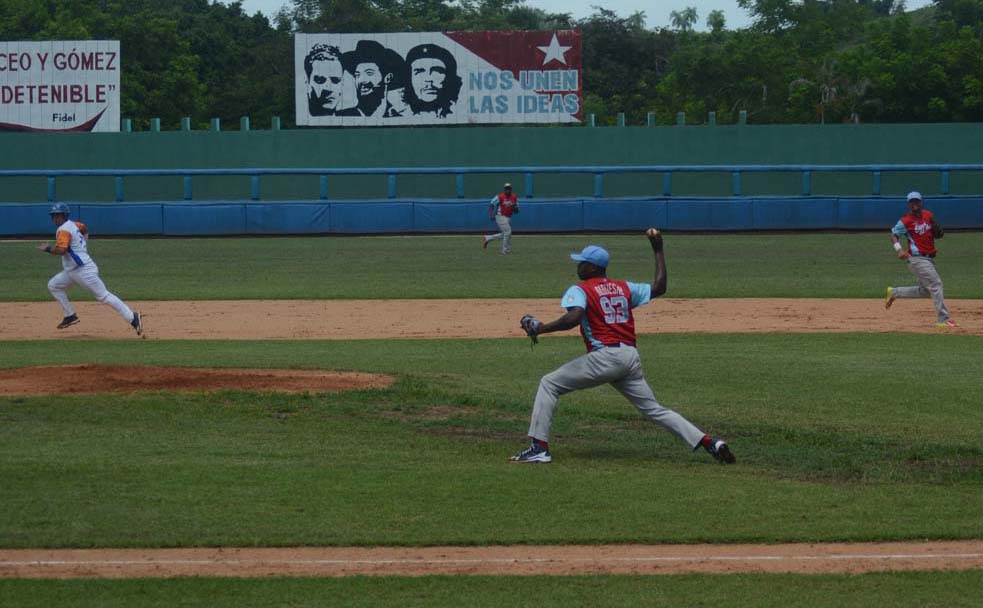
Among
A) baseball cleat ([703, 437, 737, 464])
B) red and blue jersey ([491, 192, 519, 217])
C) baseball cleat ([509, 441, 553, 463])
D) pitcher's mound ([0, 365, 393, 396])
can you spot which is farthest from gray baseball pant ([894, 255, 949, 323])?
red and blue jersey ([491, 192, 519, 217])

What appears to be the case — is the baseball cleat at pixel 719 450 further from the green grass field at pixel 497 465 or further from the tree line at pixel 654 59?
the tree line at pixel 654 59

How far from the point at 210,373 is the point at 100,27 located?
45.5 meters

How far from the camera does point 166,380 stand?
13.5m

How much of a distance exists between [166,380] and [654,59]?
181 ft

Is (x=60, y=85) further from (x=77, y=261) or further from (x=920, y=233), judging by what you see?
(x=920, y=233)

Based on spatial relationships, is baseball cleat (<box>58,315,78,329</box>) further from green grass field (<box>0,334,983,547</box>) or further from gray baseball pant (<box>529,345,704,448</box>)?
gray baseball pant (<box>529,345,704,448</box>)

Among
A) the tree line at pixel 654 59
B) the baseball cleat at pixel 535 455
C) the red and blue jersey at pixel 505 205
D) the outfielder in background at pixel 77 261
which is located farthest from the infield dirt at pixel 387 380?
the tree line at pixel 654 59

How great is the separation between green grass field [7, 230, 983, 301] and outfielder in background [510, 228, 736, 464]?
12.8 meters

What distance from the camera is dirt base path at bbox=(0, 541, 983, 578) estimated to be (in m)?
7.25

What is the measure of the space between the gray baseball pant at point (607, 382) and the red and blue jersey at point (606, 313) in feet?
0.29

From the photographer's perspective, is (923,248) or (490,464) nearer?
(490,464)

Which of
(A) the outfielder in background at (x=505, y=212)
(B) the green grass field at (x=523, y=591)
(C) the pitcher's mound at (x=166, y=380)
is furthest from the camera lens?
(A) the outfielder in background at (x=505, y=212)

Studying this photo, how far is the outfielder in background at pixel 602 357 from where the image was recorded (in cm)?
949

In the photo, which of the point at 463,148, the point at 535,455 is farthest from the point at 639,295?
the point at 463,148
